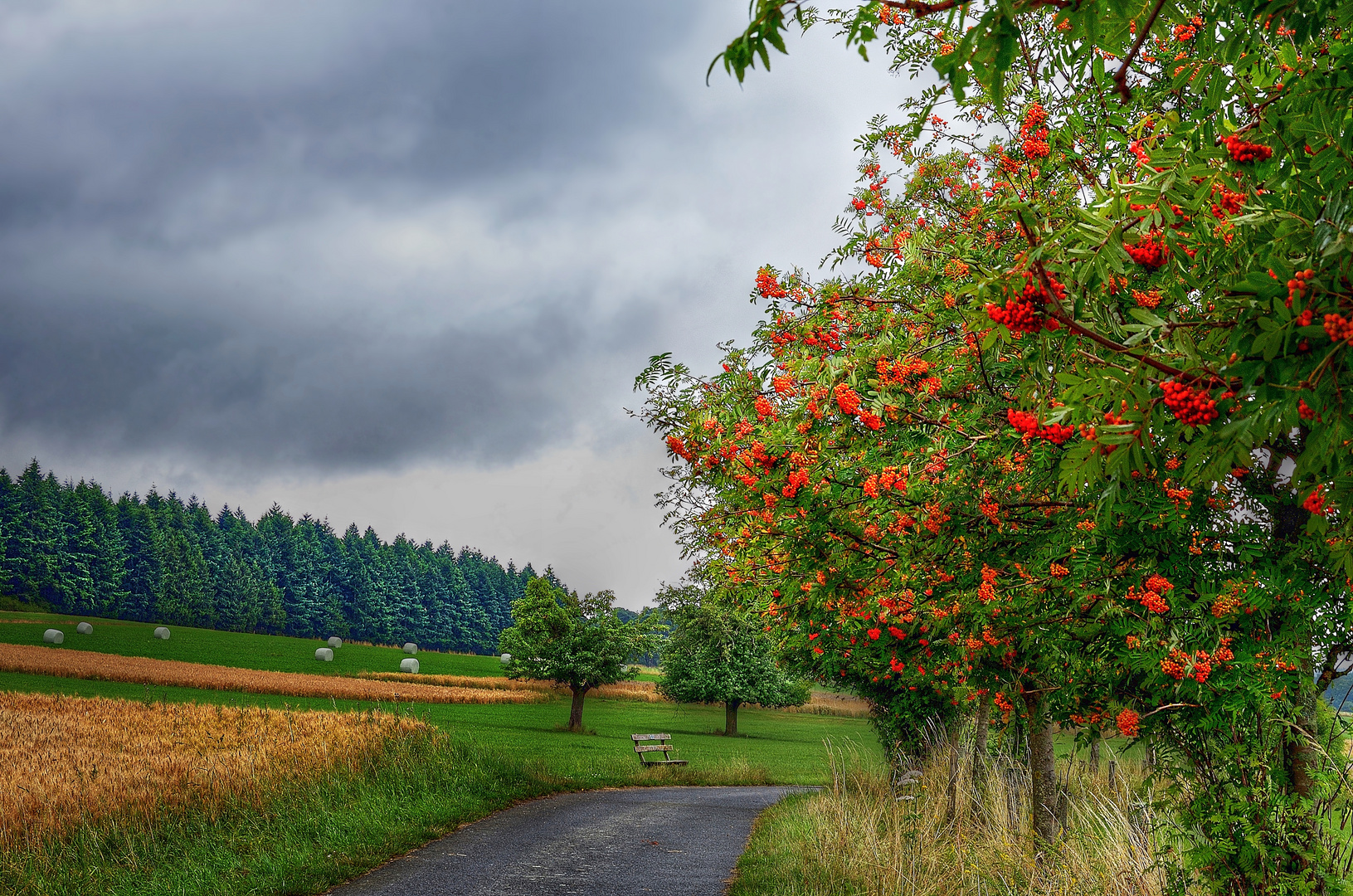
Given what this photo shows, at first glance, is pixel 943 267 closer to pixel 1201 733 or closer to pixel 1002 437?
pixel 1002 437

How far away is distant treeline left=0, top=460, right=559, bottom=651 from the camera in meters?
62.1

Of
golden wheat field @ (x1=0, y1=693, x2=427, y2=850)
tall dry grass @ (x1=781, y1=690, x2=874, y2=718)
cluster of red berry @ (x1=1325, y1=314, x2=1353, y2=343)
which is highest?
cluster of red berry @ (x1=1325, y1=314, x2=1353, y2=343)

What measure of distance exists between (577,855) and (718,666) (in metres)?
27.2

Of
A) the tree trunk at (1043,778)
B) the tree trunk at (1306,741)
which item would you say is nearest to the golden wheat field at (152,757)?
the tree trunk at (1043,778)

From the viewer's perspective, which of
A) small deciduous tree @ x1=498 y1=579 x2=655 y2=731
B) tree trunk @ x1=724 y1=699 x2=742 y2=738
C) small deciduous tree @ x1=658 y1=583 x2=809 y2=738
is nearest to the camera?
small deciduous tree @ x1=498 y1=579 x2=655 y2=731

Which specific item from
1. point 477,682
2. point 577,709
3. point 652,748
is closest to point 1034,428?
point 652,748

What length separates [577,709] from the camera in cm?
3238

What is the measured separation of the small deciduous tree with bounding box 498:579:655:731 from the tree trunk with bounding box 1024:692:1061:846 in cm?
2213

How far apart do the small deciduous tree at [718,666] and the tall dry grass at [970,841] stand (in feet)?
68.2

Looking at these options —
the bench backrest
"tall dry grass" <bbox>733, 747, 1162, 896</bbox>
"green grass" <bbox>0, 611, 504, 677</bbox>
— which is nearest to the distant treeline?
"green grass" <bbox>0, 611, 504, 677</bbox>

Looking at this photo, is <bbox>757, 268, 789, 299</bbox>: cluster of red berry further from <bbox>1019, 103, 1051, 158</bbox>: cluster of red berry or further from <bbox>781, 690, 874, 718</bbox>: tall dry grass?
<bbox>781, 690, 874, 718</bbox>: tall dry grass

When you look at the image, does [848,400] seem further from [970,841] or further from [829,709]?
[829,709]

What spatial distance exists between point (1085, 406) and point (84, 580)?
76.7 meters

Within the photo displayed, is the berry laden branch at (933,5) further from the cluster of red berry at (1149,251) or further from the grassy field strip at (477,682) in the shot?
the grassy field strip at (477,682)
